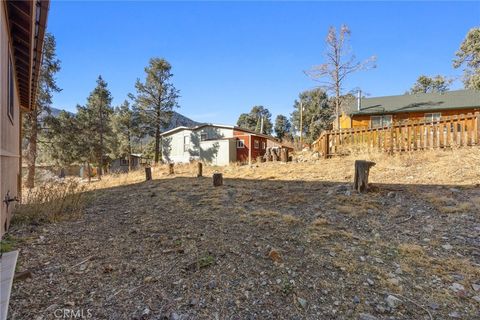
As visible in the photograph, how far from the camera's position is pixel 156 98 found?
2527 centimetres

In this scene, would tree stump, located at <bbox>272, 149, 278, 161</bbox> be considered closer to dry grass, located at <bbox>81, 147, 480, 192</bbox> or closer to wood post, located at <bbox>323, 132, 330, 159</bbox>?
wood post, located at <bbox>323, 132, 330, 159</bbox>

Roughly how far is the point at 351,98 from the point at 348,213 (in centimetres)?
1714

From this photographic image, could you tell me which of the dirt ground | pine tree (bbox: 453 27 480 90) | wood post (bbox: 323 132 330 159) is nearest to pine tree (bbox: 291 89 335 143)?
pine tree (bbox: 453 27 480 90)

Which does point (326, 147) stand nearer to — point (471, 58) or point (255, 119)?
point (471, 58)

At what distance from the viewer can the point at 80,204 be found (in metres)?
5.47

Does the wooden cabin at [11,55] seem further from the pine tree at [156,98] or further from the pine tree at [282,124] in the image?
the pine tree at [282,124]

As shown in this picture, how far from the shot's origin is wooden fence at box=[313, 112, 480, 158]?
820cm

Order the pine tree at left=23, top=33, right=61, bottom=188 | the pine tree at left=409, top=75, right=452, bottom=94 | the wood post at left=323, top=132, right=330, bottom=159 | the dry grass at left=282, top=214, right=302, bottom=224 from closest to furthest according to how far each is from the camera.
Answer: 1. the dry grass at left=282, top=214, right=302, bottom=224
2. the wood post at left=323, top=132, right=330, bottom=159
3. the pine tree at left=23, top=33, right=61, bottom=188
4. the pine tree at left=409, top=75, right=452, bottom=94

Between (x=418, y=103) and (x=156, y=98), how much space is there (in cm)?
2204

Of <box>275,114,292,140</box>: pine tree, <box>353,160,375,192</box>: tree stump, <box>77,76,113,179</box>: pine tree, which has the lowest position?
<box>353,160,375,192</box>: tree stump

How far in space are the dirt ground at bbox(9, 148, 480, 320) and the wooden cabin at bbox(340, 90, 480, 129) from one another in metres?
16.0

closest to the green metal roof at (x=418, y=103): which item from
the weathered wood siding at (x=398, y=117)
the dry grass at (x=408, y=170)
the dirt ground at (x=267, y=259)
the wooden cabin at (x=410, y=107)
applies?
the wooden cabin at (x=410, y=107)

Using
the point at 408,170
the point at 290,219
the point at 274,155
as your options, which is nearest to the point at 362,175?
the point at 290,219

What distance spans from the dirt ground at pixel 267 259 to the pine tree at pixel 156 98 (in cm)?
2115
